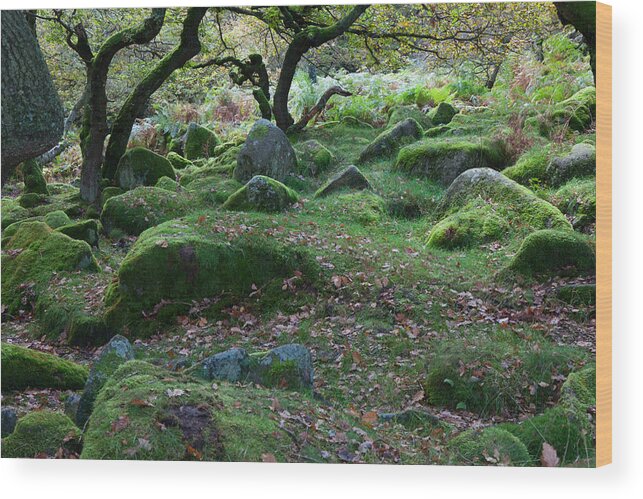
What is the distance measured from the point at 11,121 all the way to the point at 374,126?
218 inches

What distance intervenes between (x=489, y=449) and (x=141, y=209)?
4.53 meters

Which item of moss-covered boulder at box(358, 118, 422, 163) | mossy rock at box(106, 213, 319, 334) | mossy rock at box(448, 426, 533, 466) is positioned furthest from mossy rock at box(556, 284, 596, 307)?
moss-covered boulder at box(358, 118, 422, 163)

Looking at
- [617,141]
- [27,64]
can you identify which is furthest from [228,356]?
[617,141]

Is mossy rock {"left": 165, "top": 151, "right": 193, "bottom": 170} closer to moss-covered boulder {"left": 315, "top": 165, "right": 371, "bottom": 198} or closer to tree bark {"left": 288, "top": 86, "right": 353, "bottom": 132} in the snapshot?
tree bark {"left": 288, "top": 86, "right": 353, "bottom": 132}

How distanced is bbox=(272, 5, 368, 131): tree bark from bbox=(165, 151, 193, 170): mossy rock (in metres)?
1.49

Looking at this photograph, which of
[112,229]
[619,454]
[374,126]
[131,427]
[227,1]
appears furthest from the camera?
[374,126]

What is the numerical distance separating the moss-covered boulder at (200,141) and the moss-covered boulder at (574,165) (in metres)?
4.59

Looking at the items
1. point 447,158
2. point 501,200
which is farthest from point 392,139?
point 501,200

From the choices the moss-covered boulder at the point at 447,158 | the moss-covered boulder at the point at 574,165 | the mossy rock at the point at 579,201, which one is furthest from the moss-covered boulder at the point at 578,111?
the moss-covered boulder at the point at 447,158

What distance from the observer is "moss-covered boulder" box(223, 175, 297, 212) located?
7.50 metres

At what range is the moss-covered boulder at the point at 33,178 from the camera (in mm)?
7398

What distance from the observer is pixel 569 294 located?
5.36 m

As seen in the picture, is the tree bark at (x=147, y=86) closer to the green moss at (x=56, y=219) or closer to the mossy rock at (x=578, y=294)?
the green moss at (x=56, y=219)

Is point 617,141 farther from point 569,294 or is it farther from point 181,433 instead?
point 181,433
